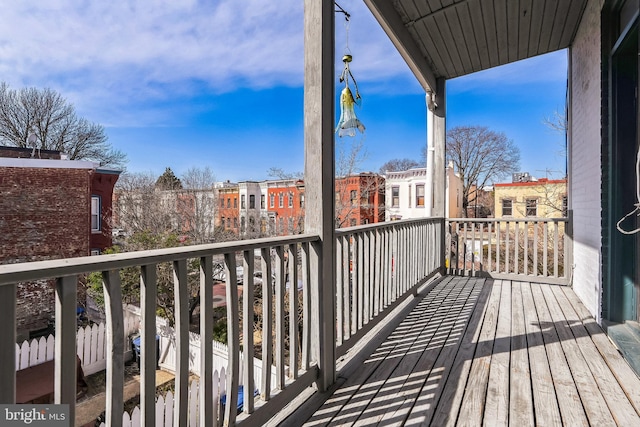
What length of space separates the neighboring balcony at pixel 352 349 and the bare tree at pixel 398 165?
1571 centimetres

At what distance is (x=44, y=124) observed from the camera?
508 cm

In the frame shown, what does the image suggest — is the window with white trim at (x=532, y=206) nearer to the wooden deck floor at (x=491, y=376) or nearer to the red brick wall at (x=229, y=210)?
the wooden deck floor at (x=491, y=376)

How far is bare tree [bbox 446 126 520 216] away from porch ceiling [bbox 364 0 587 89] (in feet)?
44.3

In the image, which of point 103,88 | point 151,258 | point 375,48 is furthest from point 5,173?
point 103,88

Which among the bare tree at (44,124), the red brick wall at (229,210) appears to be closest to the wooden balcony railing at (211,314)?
the bare tree at (44,124)

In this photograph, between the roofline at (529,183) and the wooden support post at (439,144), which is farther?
the roofline at (529,183)

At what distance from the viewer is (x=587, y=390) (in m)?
1.78

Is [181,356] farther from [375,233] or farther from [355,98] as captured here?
[355,98]

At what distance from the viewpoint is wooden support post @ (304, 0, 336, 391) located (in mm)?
1787

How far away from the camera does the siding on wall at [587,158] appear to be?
2.77 metres

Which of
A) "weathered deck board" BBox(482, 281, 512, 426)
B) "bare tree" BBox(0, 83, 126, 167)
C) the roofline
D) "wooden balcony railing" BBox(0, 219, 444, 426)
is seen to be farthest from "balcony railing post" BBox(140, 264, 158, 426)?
the roofline

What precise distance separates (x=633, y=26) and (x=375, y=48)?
4.63m

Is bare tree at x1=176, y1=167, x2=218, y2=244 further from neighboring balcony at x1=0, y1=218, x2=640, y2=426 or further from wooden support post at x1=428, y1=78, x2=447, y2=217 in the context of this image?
neighboring balcony at x1=0, y1=218, x2=640, y2=426

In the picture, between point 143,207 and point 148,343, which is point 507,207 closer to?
point 143,207
